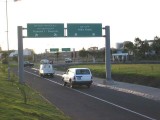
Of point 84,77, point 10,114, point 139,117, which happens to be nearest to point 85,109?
point 139,117

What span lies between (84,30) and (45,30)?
155 inches

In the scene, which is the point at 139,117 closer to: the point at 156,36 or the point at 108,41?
the point at 108,41

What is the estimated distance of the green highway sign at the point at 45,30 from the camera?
43.9 m

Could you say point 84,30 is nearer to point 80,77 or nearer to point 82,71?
point 82,71

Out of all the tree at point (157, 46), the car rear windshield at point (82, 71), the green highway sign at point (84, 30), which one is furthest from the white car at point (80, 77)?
the tree at point (157, 46)

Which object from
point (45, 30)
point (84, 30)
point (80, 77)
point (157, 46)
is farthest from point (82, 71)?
point (157, 46)

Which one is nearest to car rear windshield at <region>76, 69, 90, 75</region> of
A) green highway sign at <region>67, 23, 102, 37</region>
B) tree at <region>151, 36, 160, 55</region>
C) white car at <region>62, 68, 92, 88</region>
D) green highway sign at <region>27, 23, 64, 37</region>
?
white car at <region>62, 68, 92, 88</region>

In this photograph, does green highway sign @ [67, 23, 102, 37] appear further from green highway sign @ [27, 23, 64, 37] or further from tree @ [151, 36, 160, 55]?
tree @ [151, 36, 160, 55]

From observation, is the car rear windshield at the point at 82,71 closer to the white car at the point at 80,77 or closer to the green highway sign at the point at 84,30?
the white car at the point at 80,77

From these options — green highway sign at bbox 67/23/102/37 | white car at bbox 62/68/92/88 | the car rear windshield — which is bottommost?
white car at bbox 62/68/92/88

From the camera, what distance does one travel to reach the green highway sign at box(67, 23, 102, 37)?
4347 centimetres

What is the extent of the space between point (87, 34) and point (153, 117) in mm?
27922

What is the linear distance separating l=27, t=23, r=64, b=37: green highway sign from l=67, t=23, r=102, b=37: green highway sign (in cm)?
93

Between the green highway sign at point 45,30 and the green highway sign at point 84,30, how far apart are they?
3.05ft
